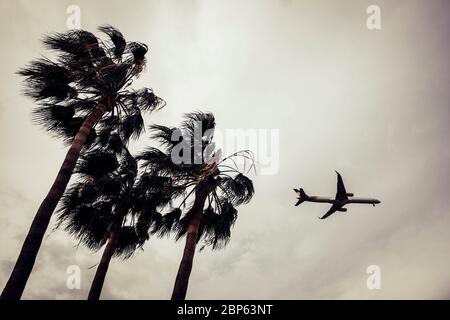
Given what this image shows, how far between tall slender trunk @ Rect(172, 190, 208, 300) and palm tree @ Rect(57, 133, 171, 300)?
4.14ft

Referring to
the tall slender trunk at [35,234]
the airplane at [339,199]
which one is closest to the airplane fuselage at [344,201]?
the airplane at [339,199]

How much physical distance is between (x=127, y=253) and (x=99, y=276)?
164 centimetres

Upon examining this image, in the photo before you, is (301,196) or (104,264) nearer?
(104,264)

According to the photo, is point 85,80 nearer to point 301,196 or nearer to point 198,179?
point 198,179

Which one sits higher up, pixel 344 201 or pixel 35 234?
pixel 344 201

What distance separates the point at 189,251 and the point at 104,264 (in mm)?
4306

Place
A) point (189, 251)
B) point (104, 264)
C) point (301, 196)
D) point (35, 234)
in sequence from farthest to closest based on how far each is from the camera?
point (301, 196), point (104, 264), point (189, 251), point (35, 234)

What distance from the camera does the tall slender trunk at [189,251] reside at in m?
8.91

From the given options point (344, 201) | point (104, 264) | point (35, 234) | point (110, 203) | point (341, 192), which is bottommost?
point (104, 264)

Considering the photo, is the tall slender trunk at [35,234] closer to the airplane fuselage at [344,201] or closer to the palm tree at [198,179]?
the palm tree at [198,179]

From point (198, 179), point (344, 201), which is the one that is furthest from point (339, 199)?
point (198, 179)

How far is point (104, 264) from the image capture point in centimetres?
1141
